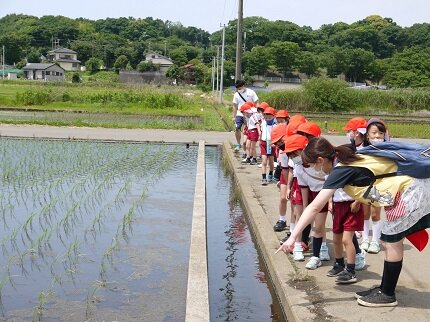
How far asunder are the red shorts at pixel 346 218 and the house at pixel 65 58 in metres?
86.1

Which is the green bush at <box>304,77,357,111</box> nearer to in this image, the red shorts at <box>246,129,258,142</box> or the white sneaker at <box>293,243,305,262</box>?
the red shorts at <box>246,129,258,142</box>

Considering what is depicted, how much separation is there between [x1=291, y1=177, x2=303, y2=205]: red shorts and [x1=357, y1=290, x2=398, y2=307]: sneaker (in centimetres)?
141

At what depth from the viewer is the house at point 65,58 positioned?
86.5 metres

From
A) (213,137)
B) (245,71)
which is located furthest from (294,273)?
(245,71)

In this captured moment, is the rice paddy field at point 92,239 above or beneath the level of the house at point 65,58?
beneath

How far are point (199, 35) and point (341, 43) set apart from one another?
5347 centimetres

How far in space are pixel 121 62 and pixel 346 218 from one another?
81.6m

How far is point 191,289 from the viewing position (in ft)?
13.4

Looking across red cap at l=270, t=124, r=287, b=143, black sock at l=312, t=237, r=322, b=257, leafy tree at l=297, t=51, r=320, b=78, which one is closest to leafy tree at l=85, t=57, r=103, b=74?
Answer: leafy tree at l=297, t=51, r=320, b=78

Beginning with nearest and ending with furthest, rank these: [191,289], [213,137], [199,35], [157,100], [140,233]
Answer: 1. [191,289]
2. [140,233]
3. [213,137]
4. [157,100]
5. [199,35]

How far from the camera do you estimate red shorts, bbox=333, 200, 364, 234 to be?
4.38m

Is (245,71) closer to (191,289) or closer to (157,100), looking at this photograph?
(157,100)

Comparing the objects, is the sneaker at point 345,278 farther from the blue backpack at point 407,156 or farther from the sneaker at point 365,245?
the sneaker at point 365,245


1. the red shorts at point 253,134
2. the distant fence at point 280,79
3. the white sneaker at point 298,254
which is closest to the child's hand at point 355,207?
the white sneaker at point 298,254
